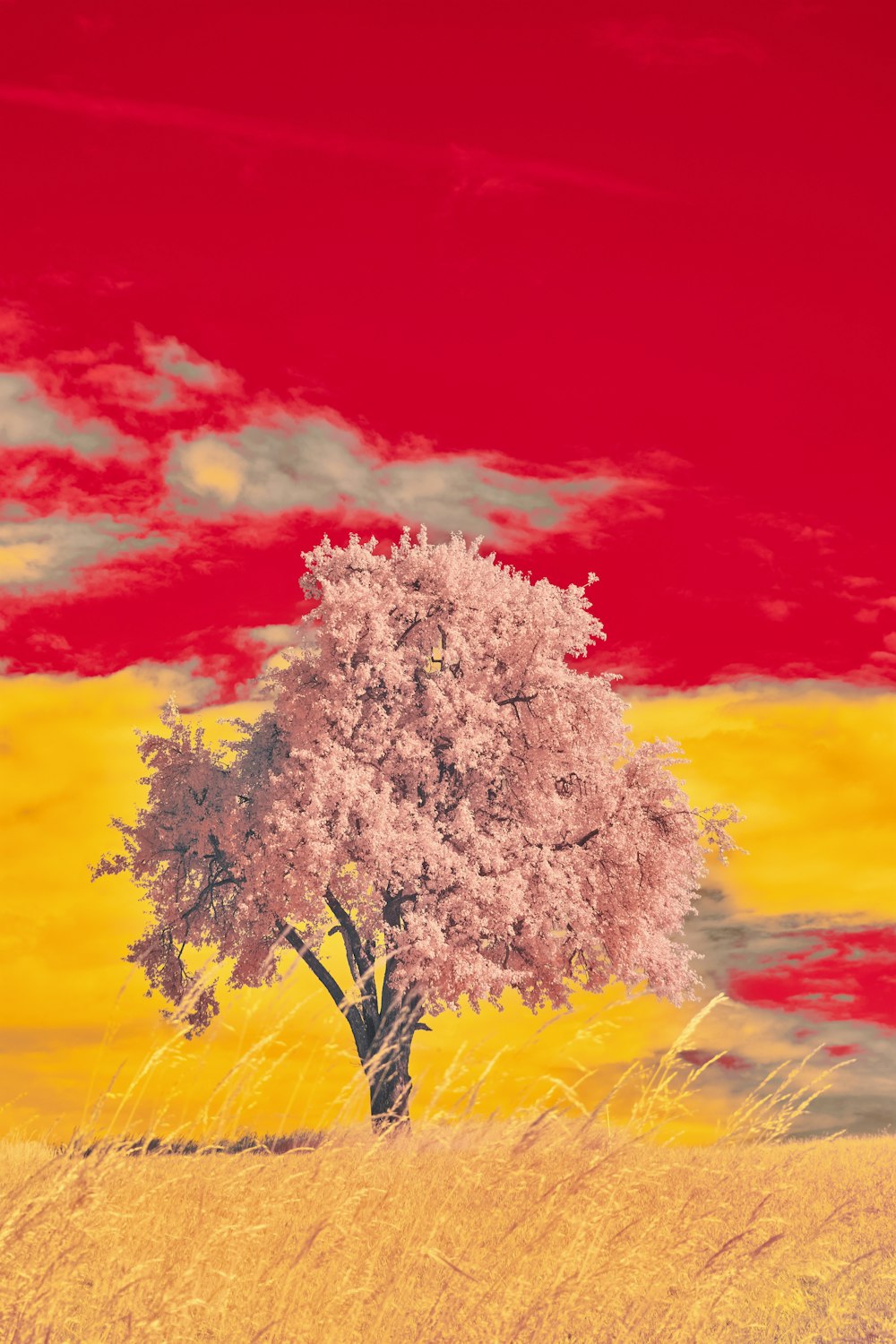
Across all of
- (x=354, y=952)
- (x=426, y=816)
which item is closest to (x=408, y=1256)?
(x=426, y=816)

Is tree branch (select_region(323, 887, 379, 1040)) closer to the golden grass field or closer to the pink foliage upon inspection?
the pink foliage

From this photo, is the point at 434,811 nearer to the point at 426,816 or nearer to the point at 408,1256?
the point at 426,816

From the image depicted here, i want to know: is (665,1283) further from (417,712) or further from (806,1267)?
(417,712)

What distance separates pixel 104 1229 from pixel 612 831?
61.2 feet

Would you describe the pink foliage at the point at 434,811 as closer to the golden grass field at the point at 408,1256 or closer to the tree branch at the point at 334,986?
the tree branch at the point at 334,986

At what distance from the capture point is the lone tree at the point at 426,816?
2216 centimetres

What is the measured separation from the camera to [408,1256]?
7.36 meters

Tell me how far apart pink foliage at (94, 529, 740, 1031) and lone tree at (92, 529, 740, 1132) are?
5 centimetres

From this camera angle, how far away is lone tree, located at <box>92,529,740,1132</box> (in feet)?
72.7

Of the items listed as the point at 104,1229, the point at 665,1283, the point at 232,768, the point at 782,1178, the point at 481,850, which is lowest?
the point at 782,1178

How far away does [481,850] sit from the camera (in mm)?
22422

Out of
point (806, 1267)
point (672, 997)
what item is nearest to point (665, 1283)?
point (806, 1267)

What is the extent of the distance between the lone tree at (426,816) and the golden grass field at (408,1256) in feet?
37.6

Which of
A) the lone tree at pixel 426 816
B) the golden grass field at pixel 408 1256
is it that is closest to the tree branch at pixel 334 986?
the lone tree at pixel 426 816
